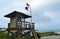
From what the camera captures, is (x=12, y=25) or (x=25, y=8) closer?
(x=12, y=25)

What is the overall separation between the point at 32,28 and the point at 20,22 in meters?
2.65

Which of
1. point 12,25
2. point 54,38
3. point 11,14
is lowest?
point 54,38

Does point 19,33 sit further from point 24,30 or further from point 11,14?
point 11,14

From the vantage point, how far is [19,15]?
34.9m

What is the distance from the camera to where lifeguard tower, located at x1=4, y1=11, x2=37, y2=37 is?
111 ft

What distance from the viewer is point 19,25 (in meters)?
34.2

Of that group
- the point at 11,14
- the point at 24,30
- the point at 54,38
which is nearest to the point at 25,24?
the point at 24,30

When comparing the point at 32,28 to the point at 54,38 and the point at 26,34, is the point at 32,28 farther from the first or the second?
the point at 54,38

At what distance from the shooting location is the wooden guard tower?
3381 cm

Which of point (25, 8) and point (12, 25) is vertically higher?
point (25, 8)

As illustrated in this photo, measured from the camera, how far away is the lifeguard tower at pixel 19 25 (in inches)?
1331

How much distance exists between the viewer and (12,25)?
116 feet

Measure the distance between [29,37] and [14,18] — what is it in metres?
4.82

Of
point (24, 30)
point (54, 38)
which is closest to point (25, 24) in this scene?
point (24, 30)
